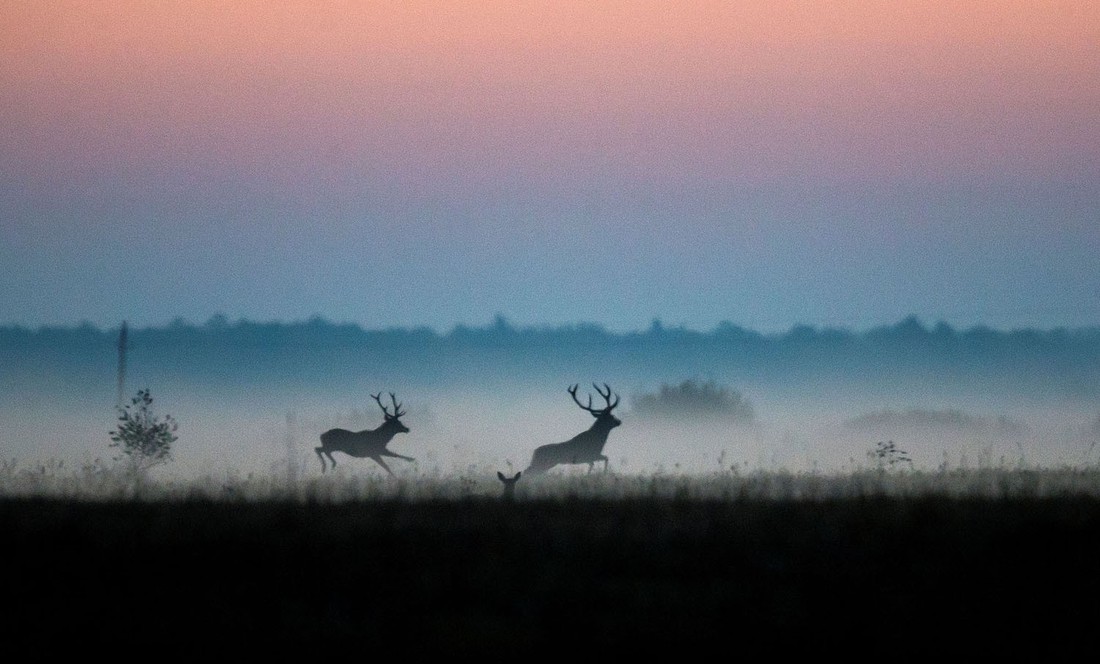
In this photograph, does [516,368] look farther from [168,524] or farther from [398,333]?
[168,524]

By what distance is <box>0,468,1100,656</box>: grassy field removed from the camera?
8812 mm

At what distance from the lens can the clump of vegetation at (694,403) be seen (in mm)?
69875

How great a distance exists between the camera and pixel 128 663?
8336 mm

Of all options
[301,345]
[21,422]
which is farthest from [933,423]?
[301,345]

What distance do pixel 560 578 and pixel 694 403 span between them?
62009 mm

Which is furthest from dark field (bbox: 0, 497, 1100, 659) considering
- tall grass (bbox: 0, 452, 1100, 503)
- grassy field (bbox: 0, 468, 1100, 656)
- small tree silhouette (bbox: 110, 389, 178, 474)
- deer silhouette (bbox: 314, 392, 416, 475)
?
small tree silhouette (bbox: 110, 389, 178, 474)

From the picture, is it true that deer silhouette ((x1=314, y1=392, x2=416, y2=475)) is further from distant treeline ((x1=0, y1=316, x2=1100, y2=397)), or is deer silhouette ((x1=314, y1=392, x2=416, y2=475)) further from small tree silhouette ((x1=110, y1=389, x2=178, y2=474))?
distant treeline ((x1=0, y1=316, x2=1100, y2=397))

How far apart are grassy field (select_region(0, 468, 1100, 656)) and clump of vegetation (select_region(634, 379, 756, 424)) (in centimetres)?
5541

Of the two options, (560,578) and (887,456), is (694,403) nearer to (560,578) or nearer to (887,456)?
(887,456)

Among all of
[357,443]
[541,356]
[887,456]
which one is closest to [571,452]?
[357,443]

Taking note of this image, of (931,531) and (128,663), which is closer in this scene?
(128,663)

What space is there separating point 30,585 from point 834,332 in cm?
10721

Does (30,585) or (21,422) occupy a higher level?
(21,422)

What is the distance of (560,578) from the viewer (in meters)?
10.1
